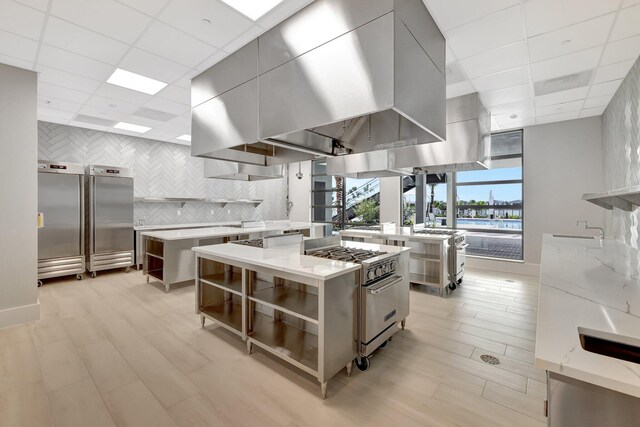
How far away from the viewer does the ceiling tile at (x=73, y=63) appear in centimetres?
296

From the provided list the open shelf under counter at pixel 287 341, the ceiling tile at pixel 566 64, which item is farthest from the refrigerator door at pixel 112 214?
the ceiling tile at pixel 566 64

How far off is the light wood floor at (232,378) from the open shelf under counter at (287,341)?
0.61 feet

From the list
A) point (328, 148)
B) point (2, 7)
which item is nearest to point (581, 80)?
point (328, 148)

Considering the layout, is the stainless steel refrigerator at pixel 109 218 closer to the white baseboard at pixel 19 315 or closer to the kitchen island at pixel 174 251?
the kitchen island at pixel 174 251

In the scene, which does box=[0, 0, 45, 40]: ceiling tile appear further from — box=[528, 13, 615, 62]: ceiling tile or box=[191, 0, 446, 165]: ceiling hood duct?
box=[528, 13, 615, 62]: ceiling tile

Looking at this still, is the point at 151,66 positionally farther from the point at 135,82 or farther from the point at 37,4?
the point at 37,4

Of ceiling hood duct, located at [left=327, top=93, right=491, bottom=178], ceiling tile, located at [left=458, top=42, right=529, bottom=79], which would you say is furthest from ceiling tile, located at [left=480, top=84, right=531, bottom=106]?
ceiling tile, located at [left=458, top=42, right=529, bottom=79]

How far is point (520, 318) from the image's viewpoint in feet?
11.1

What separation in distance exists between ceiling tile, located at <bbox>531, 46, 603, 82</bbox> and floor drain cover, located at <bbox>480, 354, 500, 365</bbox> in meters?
3.22

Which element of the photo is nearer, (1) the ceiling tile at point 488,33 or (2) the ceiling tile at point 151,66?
(1) the ceiling tile at point 488,33

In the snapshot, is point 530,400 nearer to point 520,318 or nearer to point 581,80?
point 520,318

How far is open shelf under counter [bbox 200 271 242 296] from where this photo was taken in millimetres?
2758

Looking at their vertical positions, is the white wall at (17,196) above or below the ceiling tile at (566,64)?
below

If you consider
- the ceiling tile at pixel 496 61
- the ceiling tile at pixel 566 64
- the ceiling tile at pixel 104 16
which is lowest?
the ceiling tile at pixel 566 64
